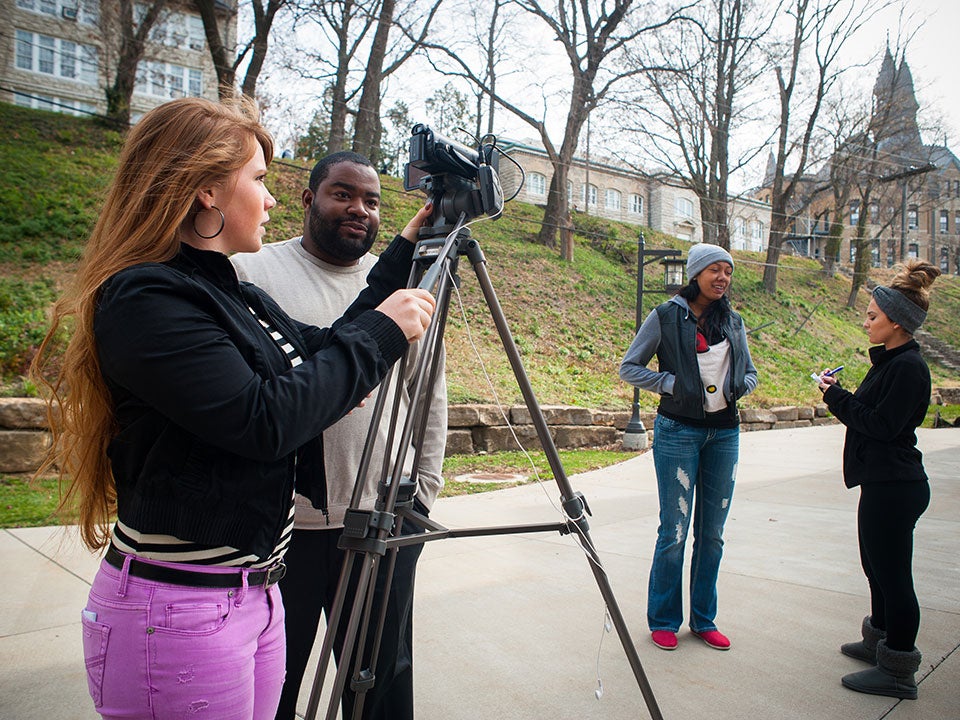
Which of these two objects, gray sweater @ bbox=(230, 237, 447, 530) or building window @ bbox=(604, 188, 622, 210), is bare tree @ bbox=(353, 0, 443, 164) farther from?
building window @ bbox=(604, 188, 622, 210)

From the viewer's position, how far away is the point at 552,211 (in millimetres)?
20266

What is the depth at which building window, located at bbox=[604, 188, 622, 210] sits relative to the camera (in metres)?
37.9

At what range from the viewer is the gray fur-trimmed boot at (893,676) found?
8.76 ft

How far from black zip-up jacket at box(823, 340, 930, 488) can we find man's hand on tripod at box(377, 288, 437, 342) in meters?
2.22

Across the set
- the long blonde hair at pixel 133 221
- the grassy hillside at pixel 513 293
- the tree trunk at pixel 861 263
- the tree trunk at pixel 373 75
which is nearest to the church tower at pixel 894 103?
the tree trunk at pixel 861 263

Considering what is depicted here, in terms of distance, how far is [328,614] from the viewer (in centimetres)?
187

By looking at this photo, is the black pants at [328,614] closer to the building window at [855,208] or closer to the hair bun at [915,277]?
the hair bun at [915,277]

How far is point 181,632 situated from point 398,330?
62cm

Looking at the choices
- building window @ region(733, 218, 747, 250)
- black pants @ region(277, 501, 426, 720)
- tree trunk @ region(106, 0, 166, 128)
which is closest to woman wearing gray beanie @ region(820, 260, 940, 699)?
black pants @ region(277, 501, 426, 720)

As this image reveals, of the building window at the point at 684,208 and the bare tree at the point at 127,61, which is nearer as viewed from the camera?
the bare tree at the point at 127,61

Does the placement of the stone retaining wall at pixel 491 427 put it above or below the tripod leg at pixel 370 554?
below

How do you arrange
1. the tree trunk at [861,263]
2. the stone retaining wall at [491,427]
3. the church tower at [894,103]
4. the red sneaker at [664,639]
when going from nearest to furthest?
1. the red sneaker at [664,639]
2. the stone retaining wall at [491,427]
3. the church tower at [894,103]
4. the tree trunk at [861,263]

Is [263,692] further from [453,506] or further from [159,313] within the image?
[453,506]

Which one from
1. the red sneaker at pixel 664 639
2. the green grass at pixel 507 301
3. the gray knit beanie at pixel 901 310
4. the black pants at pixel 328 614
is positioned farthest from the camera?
the green grass at pixel 507 301
